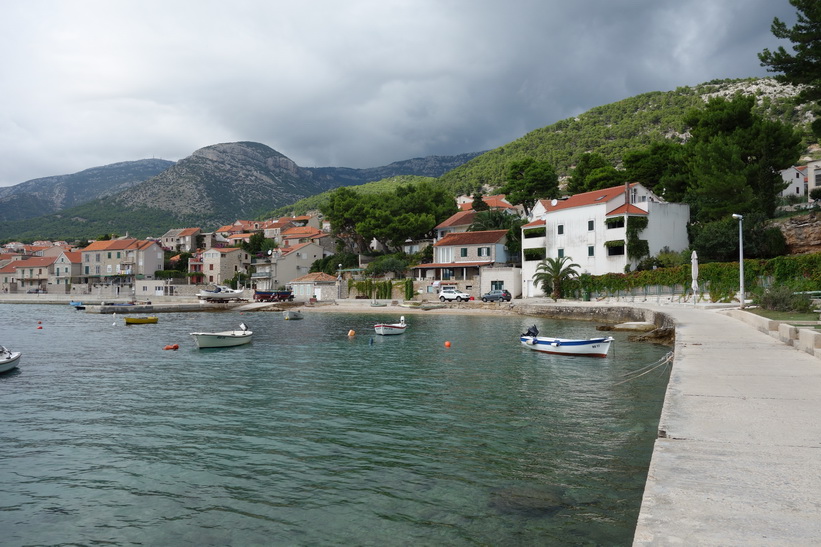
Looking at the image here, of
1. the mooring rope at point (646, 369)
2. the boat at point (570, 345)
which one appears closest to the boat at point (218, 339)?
the boat at point (570, 345)

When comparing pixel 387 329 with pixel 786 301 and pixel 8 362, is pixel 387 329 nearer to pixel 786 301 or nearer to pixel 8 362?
pixel 8 362

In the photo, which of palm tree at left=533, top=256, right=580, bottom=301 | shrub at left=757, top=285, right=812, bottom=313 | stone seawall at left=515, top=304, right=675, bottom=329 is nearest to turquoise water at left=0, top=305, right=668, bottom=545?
shrub at left=757, top=285, right=812, bottom=313

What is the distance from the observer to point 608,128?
145 metres

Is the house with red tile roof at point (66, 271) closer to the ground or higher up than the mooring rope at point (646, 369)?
higher up

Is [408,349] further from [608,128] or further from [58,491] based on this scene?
[608,128]

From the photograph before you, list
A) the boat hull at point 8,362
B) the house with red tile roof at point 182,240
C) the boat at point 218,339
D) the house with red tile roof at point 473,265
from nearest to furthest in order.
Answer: the boat hull at point 8,362 < the boat at point 218,339 < the house with red tile roof at point 473,265 < the house with red tile roof at point 182,240

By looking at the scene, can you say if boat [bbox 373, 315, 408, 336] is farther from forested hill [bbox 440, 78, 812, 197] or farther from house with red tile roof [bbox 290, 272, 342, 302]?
forested hill [bbox 440, 78, 812, 197]

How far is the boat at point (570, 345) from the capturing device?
24.8 m

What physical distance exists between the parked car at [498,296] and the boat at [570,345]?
3432 cm

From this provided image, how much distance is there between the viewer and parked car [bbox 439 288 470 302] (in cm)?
6550

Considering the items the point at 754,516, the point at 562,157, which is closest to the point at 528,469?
the point at 754,516

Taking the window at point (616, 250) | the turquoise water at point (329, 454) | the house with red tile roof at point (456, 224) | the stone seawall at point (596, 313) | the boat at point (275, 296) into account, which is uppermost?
the house with red tile roof at point (456, 224)

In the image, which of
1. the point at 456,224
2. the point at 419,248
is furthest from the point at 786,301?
the point at 419,248

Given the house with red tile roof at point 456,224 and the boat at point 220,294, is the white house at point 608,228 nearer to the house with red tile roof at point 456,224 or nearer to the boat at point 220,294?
the house with red tile roof at point 456,224
